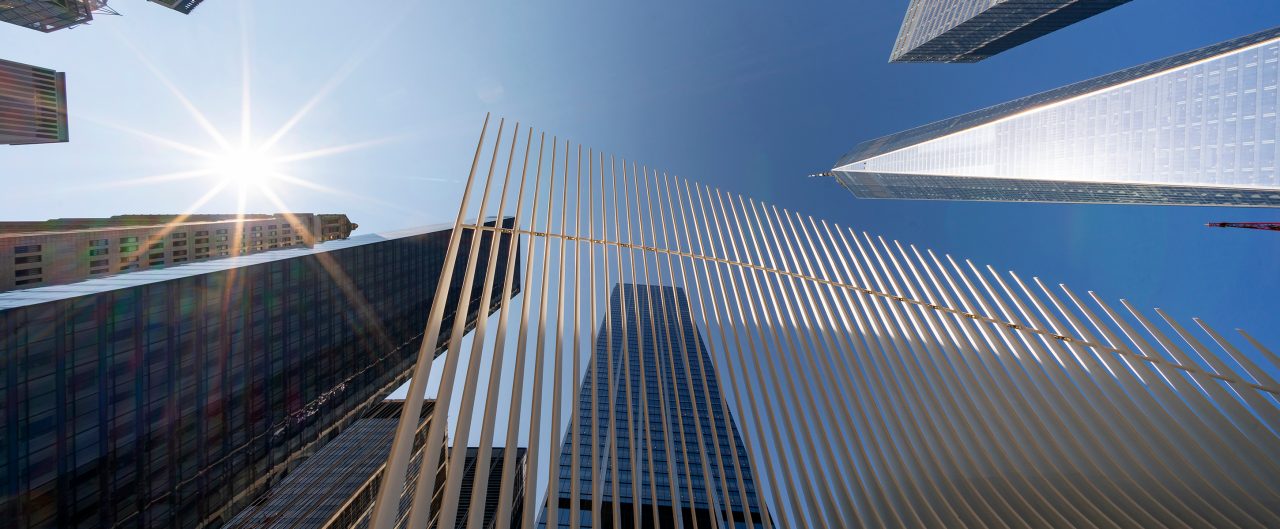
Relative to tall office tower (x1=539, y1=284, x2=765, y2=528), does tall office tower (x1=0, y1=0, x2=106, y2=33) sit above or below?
above

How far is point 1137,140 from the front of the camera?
61.8 meters

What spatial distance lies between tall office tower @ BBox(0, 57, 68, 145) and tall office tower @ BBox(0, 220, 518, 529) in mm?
41469

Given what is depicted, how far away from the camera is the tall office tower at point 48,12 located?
48.3 m

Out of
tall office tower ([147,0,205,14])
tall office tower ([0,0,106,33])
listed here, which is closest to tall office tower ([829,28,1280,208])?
tall office tower ([0,0,106,33])

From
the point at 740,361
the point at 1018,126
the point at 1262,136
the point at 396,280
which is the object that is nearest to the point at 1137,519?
the point at 740,361

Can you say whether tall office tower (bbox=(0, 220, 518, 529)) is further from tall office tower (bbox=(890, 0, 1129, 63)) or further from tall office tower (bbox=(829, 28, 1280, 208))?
tall office tower (bbox=(890, 0, 1129, 63))

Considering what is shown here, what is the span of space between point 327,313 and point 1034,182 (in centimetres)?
9822

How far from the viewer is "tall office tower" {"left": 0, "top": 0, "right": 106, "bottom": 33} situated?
48.3 meters

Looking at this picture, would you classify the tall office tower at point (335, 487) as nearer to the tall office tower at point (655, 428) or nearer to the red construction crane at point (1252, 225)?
the tall office tower at point (655, 428)

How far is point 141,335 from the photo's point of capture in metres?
30.0

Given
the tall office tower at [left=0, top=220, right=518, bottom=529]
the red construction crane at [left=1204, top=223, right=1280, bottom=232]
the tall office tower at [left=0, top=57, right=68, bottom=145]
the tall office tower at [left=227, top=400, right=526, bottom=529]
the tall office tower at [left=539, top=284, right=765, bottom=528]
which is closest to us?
the tall office tower at [left=539, top=284, right=765, bottom=528]

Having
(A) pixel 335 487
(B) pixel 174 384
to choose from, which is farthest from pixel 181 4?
(A) pixel 335 487

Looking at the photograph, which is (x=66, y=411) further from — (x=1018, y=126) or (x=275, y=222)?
(x=1018, y=126)

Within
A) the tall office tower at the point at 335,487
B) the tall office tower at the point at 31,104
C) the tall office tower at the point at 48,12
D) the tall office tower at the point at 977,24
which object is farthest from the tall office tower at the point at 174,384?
the tall office tower at the point at 977,24
